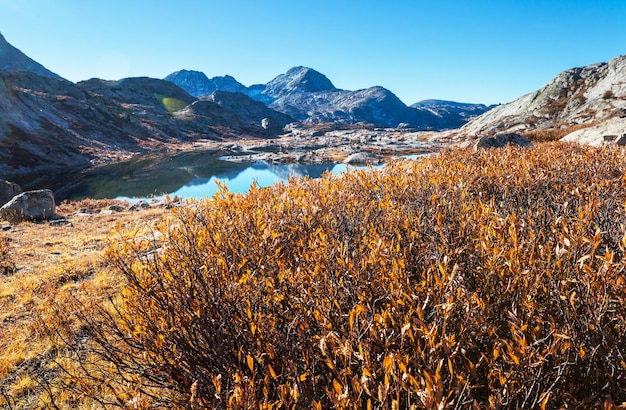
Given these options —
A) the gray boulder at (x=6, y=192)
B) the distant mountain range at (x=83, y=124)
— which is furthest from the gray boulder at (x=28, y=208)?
the distant mountain range at (x=83, y=124)

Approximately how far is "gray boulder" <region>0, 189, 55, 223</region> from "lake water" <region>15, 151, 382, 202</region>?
26.9 ft

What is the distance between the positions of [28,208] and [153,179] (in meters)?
26.1

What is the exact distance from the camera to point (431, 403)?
1.63 m

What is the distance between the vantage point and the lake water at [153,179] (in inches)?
1351

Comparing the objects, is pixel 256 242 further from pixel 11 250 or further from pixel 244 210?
pixel 11 250

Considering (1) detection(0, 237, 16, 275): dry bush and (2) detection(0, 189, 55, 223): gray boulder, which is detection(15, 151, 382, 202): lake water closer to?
(2) detection(0, 189, 55, 223): gray boulder

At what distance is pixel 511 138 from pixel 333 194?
22.1 m

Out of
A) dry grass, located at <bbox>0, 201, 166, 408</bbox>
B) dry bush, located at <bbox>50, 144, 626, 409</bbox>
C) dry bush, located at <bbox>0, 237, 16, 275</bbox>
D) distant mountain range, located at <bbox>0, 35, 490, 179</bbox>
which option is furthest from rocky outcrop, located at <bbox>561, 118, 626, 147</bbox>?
distant mountain range, located at <bbox>0, 35, 490, 179</bbox>

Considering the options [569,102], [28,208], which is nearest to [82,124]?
[28,208]

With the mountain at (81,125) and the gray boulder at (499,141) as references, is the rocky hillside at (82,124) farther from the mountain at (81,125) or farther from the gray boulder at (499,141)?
the gray boulder at (499,141)

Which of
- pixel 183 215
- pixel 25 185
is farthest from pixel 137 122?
pixel 183 215

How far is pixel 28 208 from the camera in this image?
18281 mm

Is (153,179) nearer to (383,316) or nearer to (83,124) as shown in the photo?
(383,316)

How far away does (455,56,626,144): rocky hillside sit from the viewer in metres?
70.4
